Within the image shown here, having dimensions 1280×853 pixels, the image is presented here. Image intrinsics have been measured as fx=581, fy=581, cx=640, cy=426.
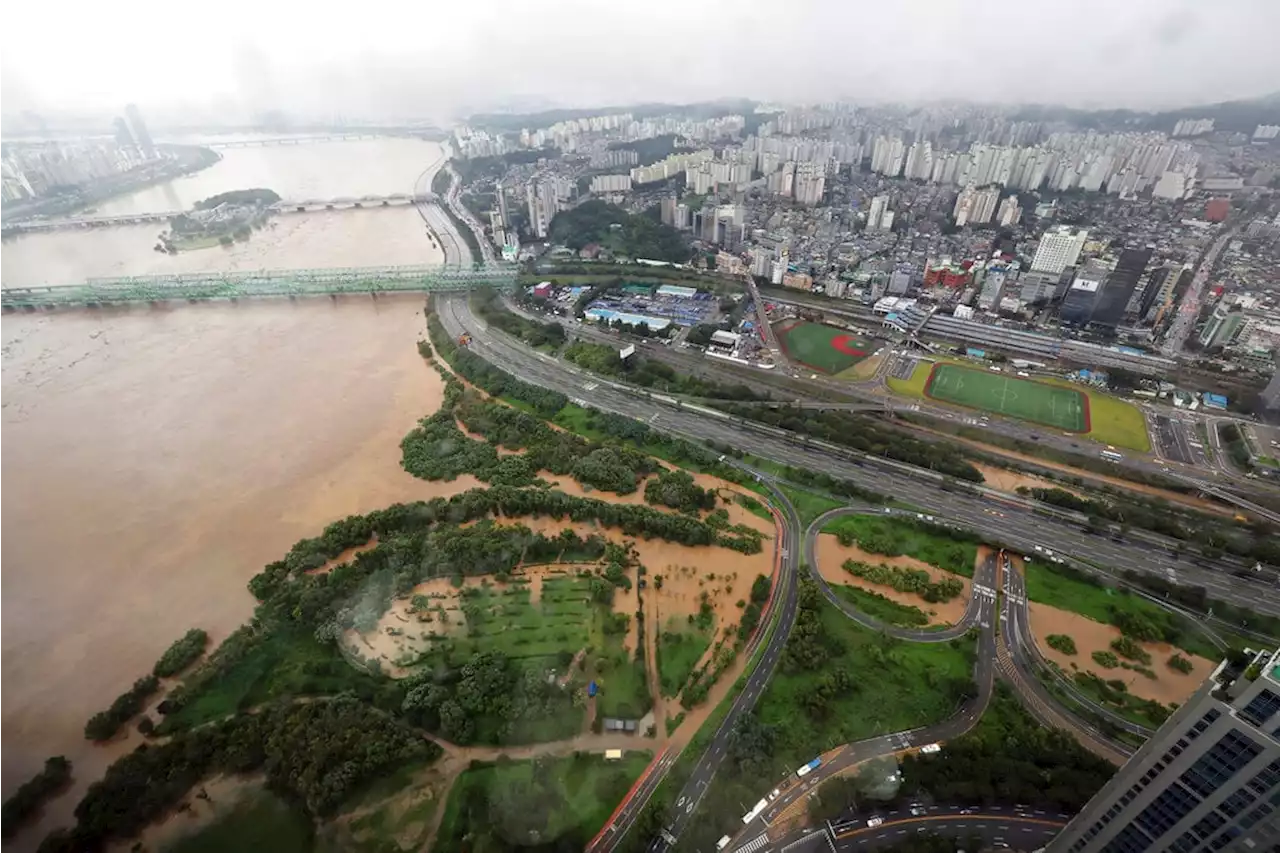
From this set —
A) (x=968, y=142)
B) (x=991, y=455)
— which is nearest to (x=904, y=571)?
(x=991, y=455)

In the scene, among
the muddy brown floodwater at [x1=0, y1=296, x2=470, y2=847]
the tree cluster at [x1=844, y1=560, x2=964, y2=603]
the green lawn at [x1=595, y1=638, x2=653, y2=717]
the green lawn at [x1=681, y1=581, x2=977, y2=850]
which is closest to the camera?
the green lawn at [x1=681, y1=581, x2=977, y2=850]

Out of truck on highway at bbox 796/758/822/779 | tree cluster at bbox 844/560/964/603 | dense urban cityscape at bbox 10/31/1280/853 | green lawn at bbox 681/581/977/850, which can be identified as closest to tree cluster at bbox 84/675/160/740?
dense urban cityscape at bbox 10/31/1280/853

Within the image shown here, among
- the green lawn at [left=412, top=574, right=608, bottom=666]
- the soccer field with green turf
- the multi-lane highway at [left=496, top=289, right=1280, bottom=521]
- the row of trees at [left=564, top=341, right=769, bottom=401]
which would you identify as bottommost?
the green lawn at [left=412, top=574, right=608, bottom=666]

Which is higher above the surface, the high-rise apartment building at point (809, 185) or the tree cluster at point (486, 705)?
the high-rise apartment building at point (809, 185)

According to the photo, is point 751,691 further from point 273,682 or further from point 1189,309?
point 1189,309

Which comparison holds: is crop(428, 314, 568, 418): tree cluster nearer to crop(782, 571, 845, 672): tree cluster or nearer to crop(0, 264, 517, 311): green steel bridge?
crop(0, 264, 517, 311): green steel bridge

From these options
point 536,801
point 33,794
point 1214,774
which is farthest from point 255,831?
point 1214,774

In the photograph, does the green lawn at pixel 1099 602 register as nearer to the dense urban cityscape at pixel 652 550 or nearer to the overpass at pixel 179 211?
the dense urban cityscape at pixel 652 550

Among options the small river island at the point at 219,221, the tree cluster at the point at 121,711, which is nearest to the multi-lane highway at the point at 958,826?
the tree cluster at the point at 121,711
